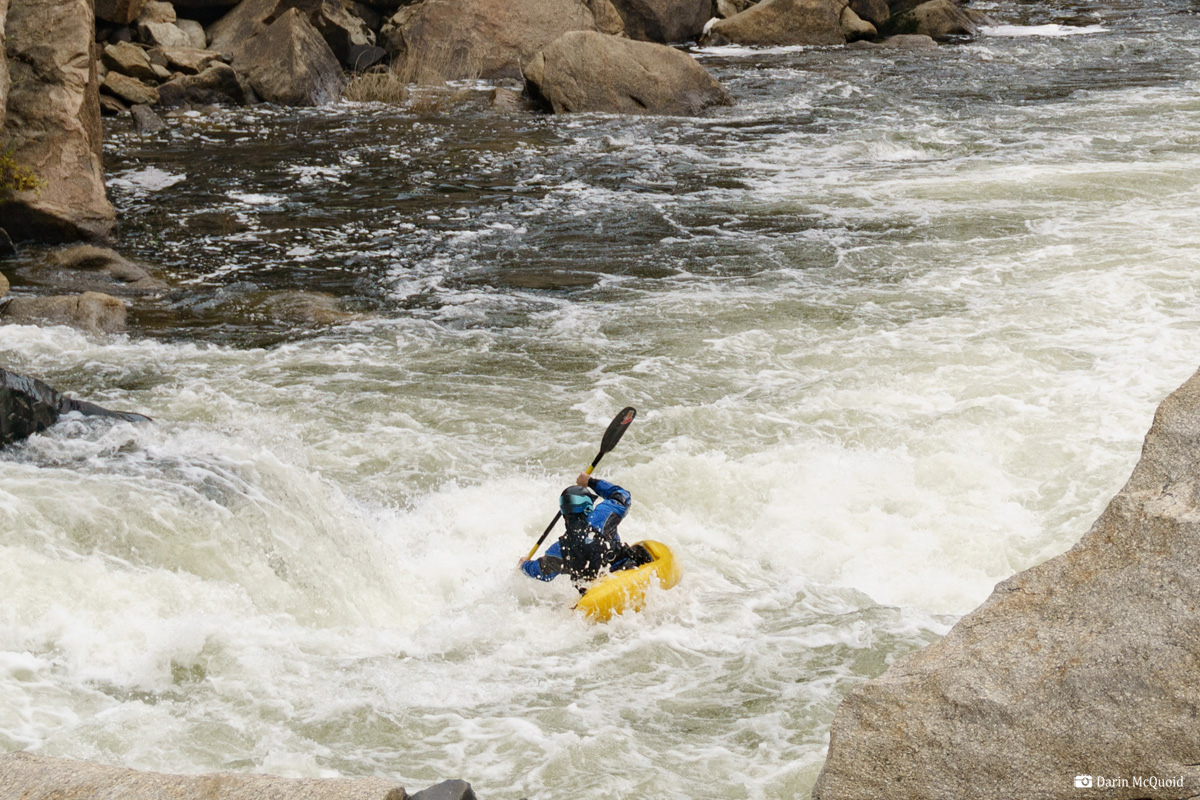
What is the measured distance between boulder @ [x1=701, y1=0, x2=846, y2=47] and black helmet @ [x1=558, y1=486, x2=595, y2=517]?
57.8 ft

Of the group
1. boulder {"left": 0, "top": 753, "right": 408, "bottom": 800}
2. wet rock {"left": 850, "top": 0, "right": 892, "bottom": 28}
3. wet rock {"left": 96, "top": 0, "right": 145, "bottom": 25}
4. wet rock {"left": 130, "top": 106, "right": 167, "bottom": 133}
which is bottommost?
boulder {"left": 0, "top": 753, "right": 408, "bottom": 800}

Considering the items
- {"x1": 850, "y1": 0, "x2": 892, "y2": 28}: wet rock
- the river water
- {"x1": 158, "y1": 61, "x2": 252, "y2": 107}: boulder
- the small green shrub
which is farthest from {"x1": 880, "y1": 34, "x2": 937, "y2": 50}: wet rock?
the small green shrub

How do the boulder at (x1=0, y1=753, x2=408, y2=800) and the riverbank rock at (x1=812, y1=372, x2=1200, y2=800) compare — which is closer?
the riverbank rock at (x1=812, y1=372, x2=1200, y2=800)

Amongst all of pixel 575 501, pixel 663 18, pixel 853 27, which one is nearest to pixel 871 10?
pixel 853 27

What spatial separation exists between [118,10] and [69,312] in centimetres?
942

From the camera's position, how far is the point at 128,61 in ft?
52.4

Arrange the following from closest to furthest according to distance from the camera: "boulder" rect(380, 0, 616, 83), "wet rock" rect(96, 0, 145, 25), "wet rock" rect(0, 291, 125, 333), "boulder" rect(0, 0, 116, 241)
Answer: "wet rock" rect(0, 291, 125, 333) < "boulder" rect(0, 0, 116, 241) < "wet rock" rect(96, 0, 145, 25) < "boulder" rect(380, 0, 616, 83)

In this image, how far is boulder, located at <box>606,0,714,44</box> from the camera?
817 inches

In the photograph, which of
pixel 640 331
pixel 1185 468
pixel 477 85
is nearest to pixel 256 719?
pixel 1185 468

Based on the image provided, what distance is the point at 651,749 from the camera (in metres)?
4.32

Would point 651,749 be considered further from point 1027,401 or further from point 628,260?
point 628,260

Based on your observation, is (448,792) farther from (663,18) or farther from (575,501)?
(663,18)

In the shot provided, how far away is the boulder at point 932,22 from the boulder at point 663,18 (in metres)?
3.69

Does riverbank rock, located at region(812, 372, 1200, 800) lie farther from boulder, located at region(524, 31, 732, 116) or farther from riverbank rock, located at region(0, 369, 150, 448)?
boulder, located at region(524, 31, 732, 116)
